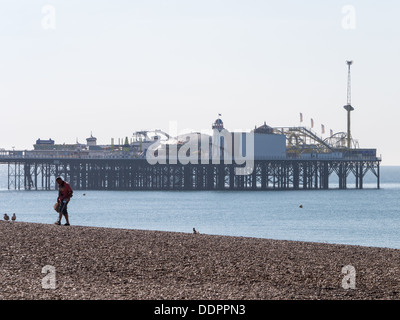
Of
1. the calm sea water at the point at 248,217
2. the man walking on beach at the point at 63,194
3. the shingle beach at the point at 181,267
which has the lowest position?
the calm sea water at the point at 248,217

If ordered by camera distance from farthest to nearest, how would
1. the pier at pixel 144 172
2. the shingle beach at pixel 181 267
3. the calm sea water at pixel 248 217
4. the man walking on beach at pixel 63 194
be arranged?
1. the pier at pixel 144 172
2. the calm sea water at pixel 248 217
3. the man walking on beach at pixel 63 194
4. the shingle beach at pixel 181 267

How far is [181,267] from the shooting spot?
52.6 feet

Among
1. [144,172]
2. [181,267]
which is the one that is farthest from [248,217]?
[144,172]

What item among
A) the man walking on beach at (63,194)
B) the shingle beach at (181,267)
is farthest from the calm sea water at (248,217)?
the shingle beach at (181,267)

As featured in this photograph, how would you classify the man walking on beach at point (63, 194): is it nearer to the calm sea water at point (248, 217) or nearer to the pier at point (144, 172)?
the calm sea water at point (248, 217)

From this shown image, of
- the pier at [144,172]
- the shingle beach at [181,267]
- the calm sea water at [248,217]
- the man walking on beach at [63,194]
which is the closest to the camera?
the shingle beach at [181,267]

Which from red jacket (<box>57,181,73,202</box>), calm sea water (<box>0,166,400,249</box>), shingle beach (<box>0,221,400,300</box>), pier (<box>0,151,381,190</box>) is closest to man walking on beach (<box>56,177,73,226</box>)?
red jacket (<box>57,181,73,202</box>)

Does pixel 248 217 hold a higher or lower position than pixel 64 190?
lower

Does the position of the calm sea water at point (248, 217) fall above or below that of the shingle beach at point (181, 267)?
below

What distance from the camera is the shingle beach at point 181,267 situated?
532 inches

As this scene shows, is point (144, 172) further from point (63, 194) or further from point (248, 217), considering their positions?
point (63, 194)
